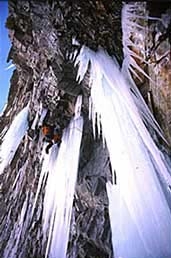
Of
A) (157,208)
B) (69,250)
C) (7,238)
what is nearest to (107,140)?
(157,208)

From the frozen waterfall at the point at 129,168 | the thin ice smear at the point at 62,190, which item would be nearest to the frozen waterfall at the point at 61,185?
the thin ice smear at the point at 62,190

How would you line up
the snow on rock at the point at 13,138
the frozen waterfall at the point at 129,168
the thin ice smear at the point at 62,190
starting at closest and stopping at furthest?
the frozen waterfall at the point at 129,168, the thin ice smear at the point at 62,190, the snow on rock at the point at 13,138

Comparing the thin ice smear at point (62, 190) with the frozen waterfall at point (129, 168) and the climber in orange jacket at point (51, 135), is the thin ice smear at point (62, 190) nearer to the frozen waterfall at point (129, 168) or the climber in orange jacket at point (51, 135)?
the climber in orange jacket at point (51, 135)

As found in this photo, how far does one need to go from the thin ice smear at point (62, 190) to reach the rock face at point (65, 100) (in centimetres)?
3

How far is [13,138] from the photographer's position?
202cm

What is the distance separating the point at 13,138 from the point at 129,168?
22.0 inches

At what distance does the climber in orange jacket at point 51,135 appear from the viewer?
2006mm

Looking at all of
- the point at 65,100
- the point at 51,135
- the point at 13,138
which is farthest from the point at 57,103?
the point at 13,138

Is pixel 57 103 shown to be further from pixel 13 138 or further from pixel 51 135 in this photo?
pixel 13 138

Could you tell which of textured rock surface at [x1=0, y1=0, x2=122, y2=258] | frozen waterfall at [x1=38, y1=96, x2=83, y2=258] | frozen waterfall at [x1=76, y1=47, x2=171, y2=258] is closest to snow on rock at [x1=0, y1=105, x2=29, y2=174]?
textured rock surface at [x1=0, y1=0, x2=122, y2=258]

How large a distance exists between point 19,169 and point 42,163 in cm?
→ 11

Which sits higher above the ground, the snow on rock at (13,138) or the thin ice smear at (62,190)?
the snow on rock at (13,138)

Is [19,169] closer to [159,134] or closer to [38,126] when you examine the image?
[38,126]

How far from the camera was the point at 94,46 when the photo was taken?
76.0 inches
